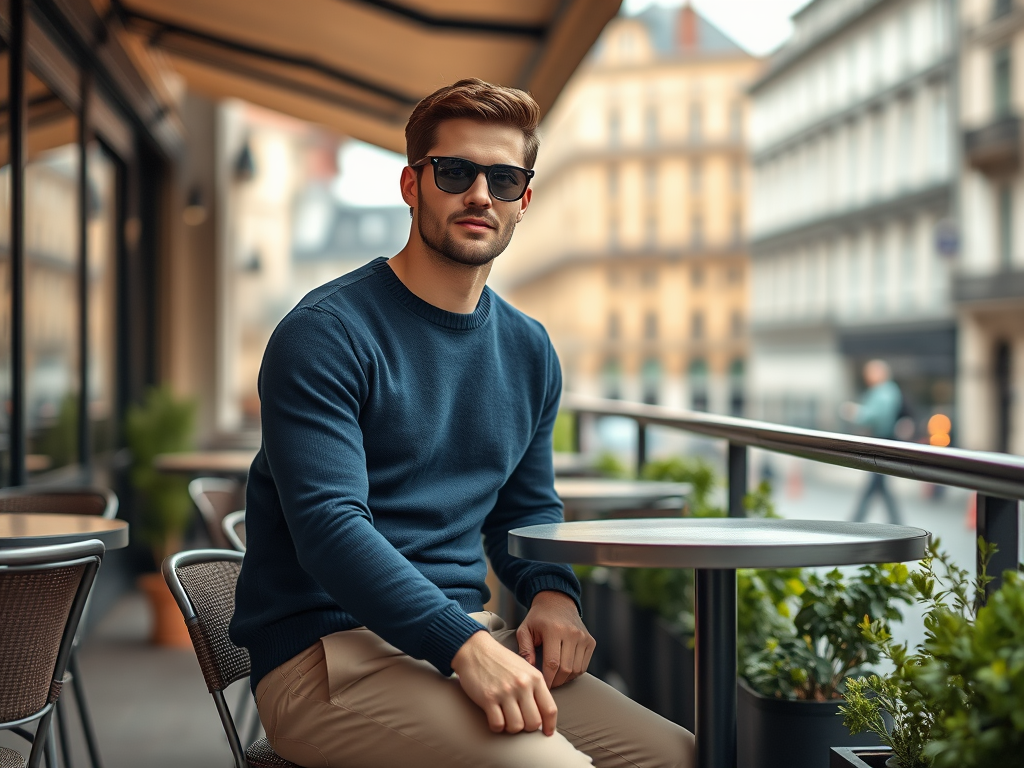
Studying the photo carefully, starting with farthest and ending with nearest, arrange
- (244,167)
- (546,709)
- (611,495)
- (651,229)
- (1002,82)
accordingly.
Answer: (651,229), (1002,82), (244,167), (611,495), (546,709)

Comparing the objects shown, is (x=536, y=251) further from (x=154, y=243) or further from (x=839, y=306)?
(x=154, y=243)

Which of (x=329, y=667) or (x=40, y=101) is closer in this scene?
(x=329, y=667)

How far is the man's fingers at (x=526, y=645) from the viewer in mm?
1636

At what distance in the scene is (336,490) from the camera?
1.45 m

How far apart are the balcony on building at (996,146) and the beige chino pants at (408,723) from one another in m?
29.3

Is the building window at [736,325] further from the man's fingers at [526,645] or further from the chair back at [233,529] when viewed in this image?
the man's fingers at [526,645]

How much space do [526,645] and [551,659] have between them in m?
0.04

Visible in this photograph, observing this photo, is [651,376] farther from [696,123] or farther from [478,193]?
[478,193]

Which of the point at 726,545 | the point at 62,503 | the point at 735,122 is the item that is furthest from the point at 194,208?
the point at 735,122

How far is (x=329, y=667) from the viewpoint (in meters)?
1.46

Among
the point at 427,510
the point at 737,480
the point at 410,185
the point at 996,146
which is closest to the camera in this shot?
the point at 427,510

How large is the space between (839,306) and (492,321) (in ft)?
122

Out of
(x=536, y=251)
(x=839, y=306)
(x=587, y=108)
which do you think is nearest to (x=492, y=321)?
(x=839, y=306)

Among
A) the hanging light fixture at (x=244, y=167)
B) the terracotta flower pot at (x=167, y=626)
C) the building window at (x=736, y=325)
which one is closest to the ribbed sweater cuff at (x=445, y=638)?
the terracotta flower pot at (x=167, y=626)
